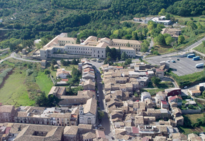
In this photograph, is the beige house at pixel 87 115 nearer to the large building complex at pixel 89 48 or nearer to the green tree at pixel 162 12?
the large building complex at pixel 89 48

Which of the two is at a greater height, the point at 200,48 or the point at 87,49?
the point at 200,48

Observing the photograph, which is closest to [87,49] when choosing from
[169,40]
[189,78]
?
[169,40]

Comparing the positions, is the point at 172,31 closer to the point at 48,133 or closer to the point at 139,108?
the point at 139,108

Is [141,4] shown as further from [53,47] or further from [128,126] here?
[128,126]

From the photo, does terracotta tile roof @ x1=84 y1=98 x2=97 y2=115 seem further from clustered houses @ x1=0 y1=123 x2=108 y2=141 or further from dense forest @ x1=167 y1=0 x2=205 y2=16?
dense forest @ x1=167 y1=0 x2=205 y2=16

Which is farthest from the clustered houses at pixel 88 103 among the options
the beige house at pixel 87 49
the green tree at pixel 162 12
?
the green tree at pixel 162 12
